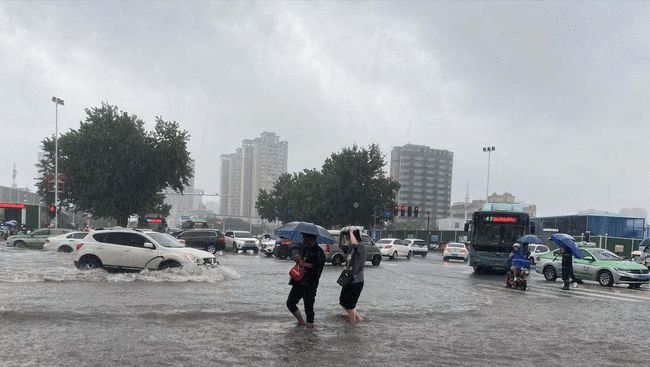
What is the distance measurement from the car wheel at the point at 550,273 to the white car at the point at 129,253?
591 inches

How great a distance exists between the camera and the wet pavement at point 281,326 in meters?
8.46

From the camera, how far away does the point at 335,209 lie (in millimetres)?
73562

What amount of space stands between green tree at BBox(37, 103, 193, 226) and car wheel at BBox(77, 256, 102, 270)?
3431cm

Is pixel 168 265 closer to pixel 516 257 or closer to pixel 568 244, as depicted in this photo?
pixel 516 257

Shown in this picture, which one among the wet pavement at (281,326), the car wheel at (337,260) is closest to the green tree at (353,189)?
the car wheel at (337,260)

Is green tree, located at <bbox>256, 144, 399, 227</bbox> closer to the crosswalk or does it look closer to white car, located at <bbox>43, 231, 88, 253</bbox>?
white car, located at <bbox>43, 231, 88, 253</bbox>

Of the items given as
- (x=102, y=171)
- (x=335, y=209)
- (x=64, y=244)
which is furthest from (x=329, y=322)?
(x=335, y=209)

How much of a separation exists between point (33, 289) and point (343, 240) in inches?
340

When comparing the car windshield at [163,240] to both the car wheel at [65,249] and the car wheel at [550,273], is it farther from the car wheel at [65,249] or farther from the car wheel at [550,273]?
the car wheel at [550,273]

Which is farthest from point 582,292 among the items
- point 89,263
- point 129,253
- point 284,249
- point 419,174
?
Answer: point 419,174

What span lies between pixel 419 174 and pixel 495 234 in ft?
488

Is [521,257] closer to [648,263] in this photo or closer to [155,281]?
[155,281]

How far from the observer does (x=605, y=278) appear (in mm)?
23938

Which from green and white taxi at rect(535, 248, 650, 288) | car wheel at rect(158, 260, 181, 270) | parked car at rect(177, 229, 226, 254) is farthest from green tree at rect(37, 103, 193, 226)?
green and white taxi at rect(535, 248, 650, 288)
